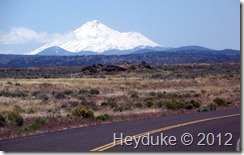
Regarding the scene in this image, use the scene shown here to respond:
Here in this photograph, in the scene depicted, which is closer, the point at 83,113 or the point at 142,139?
the point at 142,139

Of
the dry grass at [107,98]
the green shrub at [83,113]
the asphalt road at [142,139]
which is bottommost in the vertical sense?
the dry grass at [107,98]

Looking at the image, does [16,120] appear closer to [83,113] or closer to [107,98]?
[83,113]

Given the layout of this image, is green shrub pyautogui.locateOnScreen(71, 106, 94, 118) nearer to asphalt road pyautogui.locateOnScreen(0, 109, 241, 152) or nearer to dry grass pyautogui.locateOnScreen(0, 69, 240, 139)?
dry grass pyautogui.locateOnScreen(0, 69, 240, 139)

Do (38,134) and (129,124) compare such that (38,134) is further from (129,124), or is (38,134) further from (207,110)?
(207,110)

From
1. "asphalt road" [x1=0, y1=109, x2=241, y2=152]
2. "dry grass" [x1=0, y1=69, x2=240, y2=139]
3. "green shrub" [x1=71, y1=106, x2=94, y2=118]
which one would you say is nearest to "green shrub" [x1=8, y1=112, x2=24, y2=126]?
"dry grass" [x1=0, y1=69, x2=240, y2=139]

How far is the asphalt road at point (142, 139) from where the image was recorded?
36.1 ft

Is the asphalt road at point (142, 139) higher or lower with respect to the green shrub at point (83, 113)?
higher

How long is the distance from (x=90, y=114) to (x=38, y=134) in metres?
5.81

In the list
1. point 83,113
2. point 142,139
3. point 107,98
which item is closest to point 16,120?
point 83,113

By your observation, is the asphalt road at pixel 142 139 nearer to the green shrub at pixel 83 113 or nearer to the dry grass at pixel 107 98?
the dry grass at pixel 107 98

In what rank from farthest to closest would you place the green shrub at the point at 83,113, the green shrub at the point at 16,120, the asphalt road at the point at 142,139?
the green shrub at the point at 83,113 < the green shrub at the point at 16,120 < the asphalt road at the point at 142,139

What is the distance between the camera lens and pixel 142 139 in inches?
483

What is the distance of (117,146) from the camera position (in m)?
11.2

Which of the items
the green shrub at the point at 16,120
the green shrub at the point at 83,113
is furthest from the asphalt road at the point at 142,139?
the green shrub at the point at 83,113
